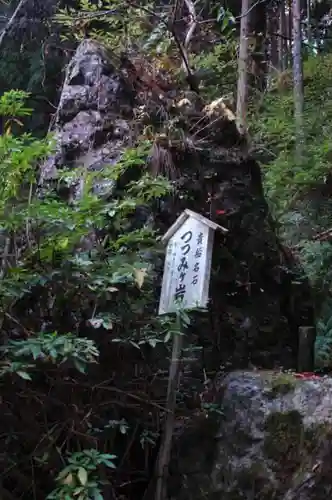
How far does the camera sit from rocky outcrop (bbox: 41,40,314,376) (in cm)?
381

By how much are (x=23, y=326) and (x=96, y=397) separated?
487 mm

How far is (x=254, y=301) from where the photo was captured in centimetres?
393

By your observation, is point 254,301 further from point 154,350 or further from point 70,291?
point 70,291

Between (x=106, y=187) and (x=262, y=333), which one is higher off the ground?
(x=106, y=187)

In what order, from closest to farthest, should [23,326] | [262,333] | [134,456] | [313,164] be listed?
[23,326], [134,456], [262,333], [313,164]

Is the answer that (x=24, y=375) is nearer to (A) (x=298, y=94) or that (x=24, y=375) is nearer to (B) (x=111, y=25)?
(B) (x=111, y=25)

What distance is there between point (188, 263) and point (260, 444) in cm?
94

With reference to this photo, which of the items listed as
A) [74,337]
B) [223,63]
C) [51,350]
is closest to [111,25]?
[223,63]

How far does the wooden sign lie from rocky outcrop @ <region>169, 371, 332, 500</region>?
24.7 inches

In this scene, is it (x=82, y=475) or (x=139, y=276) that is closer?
(x=82, y=475)

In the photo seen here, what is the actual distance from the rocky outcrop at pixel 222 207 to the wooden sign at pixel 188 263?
80cm

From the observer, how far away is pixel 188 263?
288 centimetres

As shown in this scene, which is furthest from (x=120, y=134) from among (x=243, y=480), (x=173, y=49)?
(x=243, y=480)

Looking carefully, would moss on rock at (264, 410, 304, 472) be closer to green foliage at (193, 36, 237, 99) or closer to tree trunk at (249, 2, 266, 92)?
green foliage at (193, 36, 237, 99)
